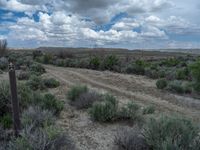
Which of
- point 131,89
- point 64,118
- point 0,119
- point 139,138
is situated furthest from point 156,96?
point 0,119

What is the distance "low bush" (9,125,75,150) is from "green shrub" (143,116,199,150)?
1.79 m

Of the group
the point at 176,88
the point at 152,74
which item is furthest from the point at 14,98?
the point at 152,74

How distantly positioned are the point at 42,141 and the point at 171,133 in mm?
2627

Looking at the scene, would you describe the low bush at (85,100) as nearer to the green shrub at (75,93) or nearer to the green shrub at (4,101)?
the green shrub at (75,93)

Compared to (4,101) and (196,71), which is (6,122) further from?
(196,71)

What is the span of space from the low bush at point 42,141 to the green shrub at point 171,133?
5.86 feet

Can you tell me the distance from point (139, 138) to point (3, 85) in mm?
5367

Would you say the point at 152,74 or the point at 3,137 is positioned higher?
the point at 3,137

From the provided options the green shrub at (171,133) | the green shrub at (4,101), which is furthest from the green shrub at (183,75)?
the green shrub at (4,101)

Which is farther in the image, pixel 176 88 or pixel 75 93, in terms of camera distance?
pixel 176 88

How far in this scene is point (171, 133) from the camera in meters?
4.82

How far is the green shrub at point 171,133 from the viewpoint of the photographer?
179 inches

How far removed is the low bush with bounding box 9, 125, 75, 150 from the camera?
426 centimetres

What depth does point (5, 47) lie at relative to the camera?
144 ft
